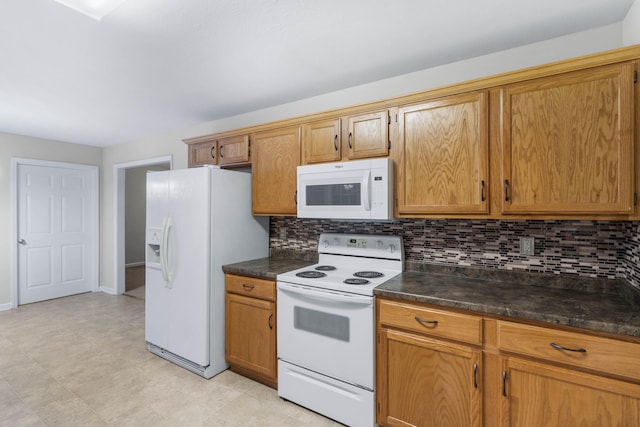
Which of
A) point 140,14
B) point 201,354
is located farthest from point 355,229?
point 140,14

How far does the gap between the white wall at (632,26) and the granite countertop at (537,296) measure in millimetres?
1280

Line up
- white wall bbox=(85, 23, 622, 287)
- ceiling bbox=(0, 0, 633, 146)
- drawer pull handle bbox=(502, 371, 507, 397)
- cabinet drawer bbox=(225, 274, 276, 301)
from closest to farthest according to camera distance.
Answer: drawer pull handle bbox=(502, 371, 507, 397) < ceiling bbox=(0, 0, 633, 146) < white wall bbox=(85, 23, 622, 287) < cabinet drawer bbox=(225, 274, 276, 301)

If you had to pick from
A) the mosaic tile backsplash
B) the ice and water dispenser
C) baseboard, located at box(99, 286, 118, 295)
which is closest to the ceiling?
the mosaic tile backsplash

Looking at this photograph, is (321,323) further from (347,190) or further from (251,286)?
(347,190)

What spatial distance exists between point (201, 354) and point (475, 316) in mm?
2093

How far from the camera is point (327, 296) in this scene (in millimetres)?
2027

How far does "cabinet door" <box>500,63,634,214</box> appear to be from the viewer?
5.07 feet

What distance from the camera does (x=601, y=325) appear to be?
1.34m

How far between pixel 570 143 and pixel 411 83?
3.88ft

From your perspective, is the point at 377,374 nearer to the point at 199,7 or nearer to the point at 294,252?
the point at 294,252

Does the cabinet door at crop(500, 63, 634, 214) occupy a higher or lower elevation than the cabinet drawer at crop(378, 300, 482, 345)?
higher

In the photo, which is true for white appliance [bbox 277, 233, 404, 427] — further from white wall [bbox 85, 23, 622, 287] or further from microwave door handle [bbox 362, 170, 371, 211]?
white wall [bbox 85, 23, 622, 287]

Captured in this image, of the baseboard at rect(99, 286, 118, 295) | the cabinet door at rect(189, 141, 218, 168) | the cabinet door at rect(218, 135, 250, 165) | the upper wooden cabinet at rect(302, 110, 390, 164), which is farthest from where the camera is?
the baseboard at rect(99, 286, 118, 295)

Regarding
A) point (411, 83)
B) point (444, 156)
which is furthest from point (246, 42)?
point (444, 156)
